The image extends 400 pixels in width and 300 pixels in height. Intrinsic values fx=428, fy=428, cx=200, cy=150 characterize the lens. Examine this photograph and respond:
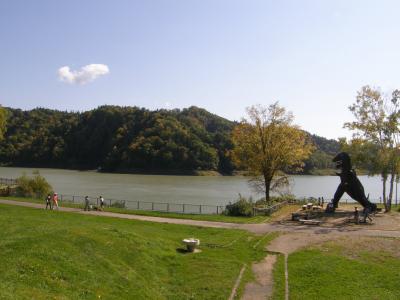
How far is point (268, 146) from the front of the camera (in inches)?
1724

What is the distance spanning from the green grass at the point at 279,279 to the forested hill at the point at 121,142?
112 meters

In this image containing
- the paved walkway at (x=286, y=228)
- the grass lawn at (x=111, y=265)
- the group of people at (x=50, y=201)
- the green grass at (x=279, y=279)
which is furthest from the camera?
the group of people at (x=50, y=201)

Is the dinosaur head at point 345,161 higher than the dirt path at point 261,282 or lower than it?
higher

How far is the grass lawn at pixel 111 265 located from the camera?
1230 cm

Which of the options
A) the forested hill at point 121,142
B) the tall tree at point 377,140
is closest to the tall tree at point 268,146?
the tall tree at point 377,140

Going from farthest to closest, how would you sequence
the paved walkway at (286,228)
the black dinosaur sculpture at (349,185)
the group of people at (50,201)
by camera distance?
the group of people at (50,201) → the black dinosaur sculpture at (349,185) → the paved walkway at (286,228)

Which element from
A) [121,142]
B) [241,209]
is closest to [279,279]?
[241,209]

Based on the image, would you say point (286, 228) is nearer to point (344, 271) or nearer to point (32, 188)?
point (344, 271)

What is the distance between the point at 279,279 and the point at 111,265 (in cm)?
645

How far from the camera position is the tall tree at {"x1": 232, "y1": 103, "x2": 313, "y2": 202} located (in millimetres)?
43375

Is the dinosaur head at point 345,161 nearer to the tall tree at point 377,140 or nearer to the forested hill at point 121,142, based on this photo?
the tall tree at point 377,140

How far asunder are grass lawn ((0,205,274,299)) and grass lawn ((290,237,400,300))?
83.8 inches

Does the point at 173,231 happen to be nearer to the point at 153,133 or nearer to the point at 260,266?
the point at 260,266

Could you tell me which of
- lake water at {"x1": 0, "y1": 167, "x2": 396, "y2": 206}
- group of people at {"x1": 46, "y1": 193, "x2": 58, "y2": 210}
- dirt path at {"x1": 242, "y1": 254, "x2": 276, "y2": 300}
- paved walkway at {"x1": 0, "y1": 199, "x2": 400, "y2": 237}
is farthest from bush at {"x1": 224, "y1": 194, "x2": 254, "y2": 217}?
lake water at {"x1": 0, "y1": 167, "x2": 396, "y2": 206}
